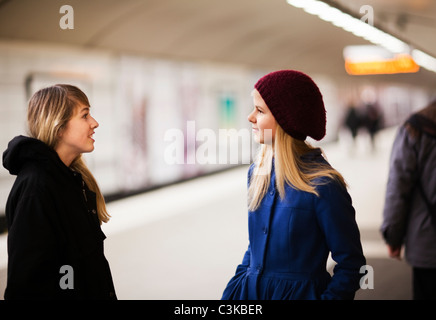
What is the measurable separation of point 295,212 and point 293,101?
0.43 meters

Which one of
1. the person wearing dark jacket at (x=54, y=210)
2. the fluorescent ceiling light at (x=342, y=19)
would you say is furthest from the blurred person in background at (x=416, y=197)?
the person wearing dark jacket at (x=54, y=210)

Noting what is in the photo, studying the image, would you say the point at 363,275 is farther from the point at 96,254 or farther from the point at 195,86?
the point at 195,86

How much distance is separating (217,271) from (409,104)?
118 ft

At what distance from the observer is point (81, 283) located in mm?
2172

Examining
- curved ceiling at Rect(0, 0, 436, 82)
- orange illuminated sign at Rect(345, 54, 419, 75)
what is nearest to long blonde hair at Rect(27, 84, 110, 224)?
curved ceiling at Rect(0, 0, 436, 82)

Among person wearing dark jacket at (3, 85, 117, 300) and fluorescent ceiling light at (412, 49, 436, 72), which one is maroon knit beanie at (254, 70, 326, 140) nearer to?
person wearing dark jacket at (3, 85, 117, 300)

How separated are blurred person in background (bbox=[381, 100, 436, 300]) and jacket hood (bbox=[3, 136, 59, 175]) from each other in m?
2.36

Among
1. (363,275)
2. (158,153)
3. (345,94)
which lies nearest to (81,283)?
(363,275)

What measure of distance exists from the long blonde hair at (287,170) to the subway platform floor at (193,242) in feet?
8.40

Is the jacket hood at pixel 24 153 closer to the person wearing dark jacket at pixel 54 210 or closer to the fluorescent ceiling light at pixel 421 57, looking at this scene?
the person wearing dark jacket at pixel 54 210

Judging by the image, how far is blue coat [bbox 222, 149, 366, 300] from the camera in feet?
6.42

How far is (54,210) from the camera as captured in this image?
2078 millimetres

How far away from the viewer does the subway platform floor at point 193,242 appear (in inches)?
202

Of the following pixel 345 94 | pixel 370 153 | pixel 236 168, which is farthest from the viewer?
pixel 345 94
